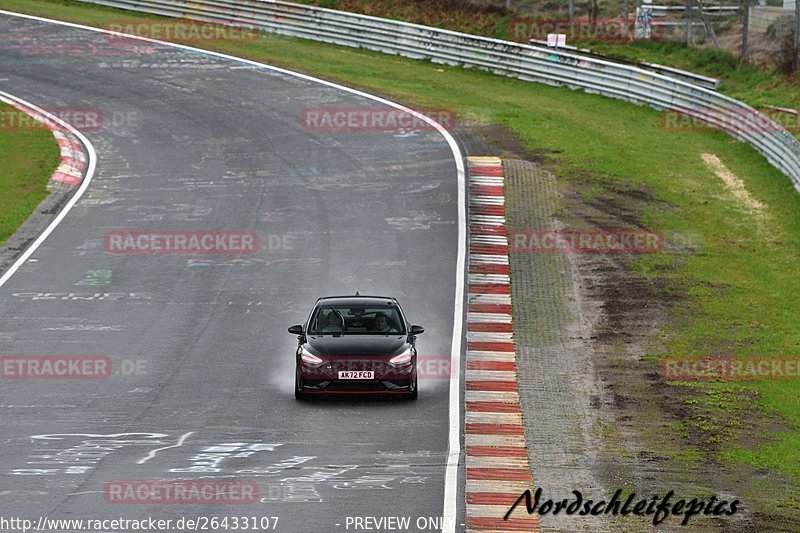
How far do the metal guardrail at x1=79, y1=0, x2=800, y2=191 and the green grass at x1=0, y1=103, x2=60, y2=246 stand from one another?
504 inches

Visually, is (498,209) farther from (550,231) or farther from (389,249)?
(389,249)

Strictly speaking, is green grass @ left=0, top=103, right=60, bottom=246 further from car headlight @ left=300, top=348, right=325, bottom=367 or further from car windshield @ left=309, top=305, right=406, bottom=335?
car headlight @ left=300, top=348, right=325, bottom=367

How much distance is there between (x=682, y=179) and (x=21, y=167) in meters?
16.6

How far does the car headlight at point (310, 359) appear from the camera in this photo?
1783 cm

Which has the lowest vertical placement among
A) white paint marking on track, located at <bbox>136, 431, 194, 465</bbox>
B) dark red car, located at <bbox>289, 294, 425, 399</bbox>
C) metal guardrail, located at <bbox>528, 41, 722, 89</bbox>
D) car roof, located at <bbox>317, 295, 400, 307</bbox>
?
white paint marking on track, located at <bbox>136, 431, 194, 465</bbox>

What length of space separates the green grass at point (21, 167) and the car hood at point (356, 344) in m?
11.2

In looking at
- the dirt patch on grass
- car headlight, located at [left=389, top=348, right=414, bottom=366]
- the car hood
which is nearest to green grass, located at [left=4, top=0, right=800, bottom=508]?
the dirt patch on grass

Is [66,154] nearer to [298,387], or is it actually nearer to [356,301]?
[356,301]

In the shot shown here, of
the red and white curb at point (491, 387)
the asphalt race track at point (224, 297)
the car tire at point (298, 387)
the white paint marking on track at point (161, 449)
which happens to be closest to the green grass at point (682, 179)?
the red and white curb at point (491, 387)

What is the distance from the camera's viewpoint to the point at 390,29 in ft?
150

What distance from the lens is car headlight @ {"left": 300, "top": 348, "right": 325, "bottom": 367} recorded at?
17.8 meters

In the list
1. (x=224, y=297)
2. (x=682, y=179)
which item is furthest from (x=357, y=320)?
(x=682, y=179)

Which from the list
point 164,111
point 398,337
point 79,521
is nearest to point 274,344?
point 398,337

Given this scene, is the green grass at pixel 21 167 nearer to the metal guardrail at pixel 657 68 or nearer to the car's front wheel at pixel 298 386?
the car's front wheel at pixel 298 386
